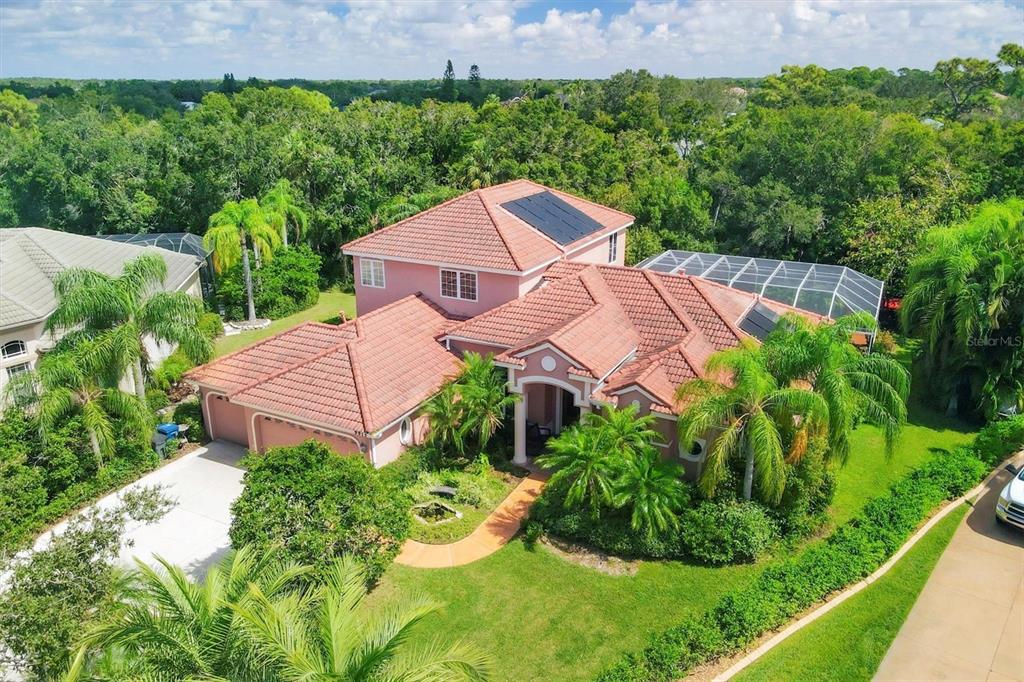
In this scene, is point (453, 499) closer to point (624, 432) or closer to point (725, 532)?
point (624, 432)

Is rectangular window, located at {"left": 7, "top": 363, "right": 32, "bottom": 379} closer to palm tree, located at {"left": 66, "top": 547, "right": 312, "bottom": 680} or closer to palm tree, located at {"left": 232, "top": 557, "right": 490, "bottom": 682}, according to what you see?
palm tree, located at {"left": 66, "top": 547, "right": 312, "bottom": 680}

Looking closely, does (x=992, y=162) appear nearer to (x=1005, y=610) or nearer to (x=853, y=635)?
(x=1005, y=610)

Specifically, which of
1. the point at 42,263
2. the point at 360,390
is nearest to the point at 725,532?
the point at 360,390

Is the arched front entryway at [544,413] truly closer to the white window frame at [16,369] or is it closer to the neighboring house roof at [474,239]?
the neighboring house roof at [474,239]

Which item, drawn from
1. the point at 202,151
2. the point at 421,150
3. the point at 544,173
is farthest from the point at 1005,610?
the point at 202,151

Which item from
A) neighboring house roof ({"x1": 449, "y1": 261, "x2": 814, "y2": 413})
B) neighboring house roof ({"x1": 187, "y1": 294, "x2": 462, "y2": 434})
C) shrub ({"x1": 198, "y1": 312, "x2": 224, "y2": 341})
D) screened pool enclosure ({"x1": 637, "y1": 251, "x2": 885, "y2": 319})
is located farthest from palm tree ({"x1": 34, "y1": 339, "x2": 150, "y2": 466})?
screened pool enclosure ({"x1": 637, "y1": 251, "x2": 885, "y2": 319})
